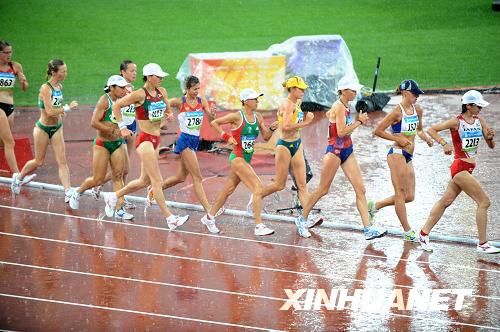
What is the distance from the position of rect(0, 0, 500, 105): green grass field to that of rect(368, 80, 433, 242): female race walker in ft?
33.4

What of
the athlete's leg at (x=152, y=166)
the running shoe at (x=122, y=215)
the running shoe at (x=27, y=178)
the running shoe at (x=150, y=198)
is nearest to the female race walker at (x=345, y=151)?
the athlete's leg at (x=152, y=166)

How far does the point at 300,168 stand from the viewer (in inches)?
531

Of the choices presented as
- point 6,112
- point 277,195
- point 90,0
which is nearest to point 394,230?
point 277,195

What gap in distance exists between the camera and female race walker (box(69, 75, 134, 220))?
13805 mm

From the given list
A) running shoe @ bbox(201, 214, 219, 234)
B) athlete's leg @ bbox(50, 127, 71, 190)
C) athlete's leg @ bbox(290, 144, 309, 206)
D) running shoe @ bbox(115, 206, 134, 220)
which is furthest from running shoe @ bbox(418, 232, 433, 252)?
athlete's leg @ bbox(50, 127, 71, 190)

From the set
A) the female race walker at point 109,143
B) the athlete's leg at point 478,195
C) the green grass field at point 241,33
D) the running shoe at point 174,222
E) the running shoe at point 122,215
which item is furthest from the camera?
the green grass field at point 241,33

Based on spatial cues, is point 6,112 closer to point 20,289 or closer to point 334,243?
point 20,289

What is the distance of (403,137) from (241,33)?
1705 cm

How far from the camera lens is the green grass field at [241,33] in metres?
24.8

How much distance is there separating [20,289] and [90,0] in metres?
23.9

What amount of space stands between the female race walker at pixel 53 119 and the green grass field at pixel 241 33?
Answer: 7289 mm

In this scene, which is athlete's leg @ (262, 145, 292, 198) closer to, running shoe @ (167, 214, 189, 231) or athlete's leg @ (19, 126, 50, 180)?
running shoe @ (167, 214, 189, 231)

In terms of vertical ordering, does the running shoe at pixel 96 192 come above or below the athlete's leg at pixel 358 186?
below

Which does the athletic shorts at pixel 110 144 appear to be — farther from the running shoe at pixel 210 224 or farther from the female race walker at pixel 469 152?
the female race walker at pixel 469 152
